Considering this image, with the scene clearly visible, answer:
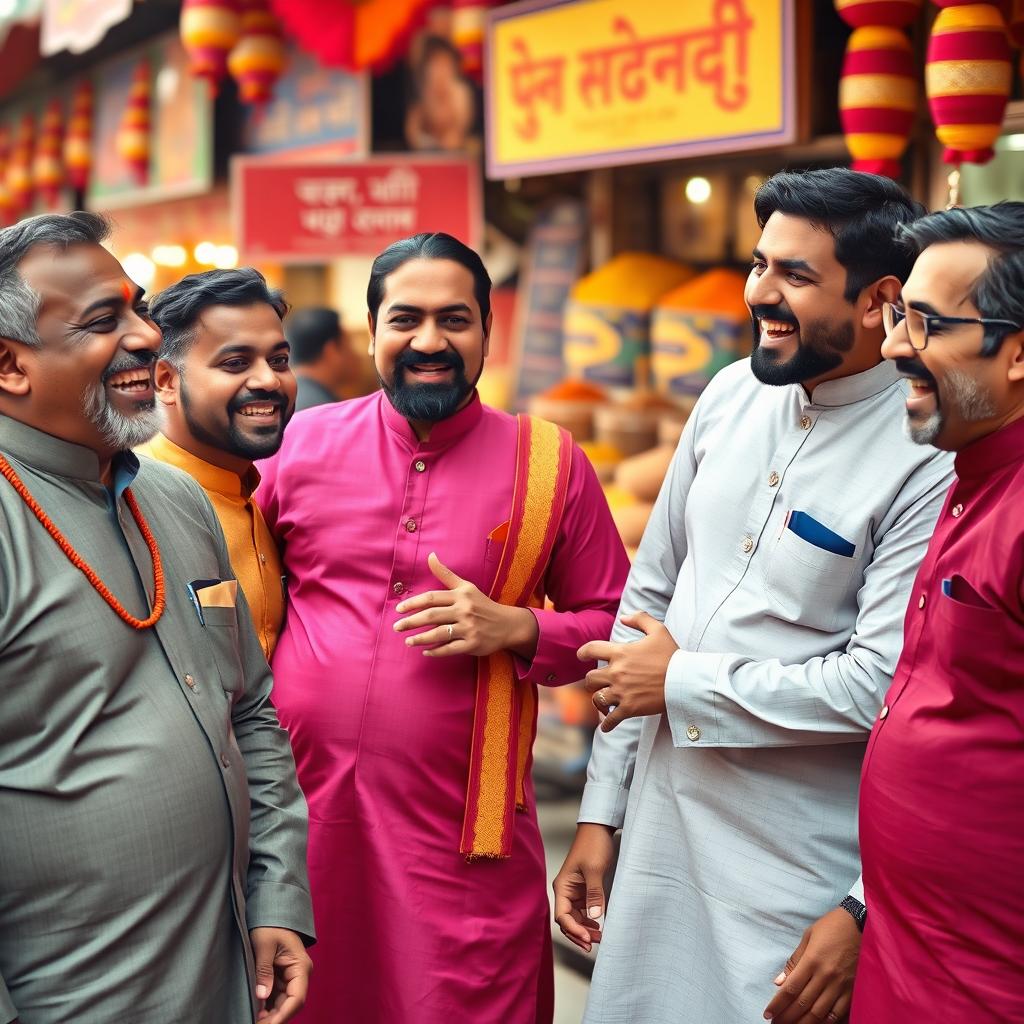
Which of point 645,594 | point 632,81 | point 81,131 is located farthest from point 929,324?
point 81,131

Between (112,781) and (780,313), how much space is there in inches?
50.1

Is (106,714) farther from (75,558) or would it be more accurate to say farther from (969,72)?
(969,72)

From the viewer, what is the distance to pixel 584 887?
2465 mm

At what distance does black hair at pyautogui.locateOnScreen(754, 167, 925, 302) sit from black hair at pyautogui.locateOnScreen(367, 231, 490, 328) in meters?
0.69

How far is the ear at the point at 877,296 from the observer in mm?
2156

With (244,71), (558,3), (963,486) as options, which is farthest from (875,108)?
(244,71)

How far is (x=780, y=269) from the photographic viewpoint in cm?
218

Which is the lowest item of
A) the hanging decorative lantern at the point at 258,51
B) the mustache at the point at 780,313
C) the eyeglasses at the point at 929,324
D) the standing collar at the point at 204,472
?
the standing collar at the point at 204,472

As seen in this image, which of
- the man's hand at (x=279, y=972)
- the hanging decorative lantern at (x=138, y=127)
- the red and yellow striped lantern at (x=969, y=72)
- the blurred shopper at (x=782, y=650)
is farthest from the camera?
the hanging decorative lantern at (x=138, y=127)

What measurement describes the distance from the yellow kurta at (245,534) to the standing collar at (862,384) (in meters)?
1.13

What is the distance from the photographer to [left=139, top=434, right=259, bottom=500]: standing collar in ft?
8.30

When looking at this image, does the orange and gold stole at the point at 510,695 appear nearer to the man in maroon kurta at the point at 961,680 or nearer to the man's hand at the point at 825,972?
the man's hand at the point at 825,972

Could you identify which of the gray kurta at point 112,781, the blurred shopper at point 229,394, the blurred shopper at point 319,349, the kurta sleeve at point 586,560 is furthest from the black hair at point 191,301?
the blurred shopper at point 319,349

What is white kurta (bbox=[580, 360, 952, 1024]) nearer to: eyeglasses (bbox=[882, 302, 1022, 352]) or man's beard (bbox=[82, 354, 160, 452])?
eyeglasses (bbox=[882, 302, 1022, 352])
